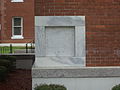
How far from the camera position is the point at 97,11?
23.9ft

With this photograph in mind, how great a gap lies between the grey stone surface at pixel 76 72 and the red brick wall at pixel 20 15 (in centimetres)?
2307

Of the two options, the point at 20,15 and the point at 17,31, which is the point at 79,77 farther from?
the point at 17,31

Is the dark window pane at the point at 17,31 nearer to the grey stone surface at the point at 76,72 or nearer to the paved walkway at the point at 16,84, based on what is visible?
the paved walkway at the point at 16,84

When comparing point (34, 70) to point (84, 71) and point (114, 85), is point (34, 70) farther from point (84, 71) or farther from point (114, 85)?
point (114, 85)

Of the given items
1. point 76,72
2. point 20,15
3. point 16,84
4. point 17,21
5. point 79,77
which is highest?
point 20,15

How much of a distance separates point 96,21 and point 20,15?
77.7ft

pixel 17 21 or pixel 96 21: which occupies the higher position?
pixel 17 21

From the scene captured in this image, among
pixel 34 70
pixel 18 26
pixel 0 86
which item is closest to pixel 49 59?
pixel 34 70

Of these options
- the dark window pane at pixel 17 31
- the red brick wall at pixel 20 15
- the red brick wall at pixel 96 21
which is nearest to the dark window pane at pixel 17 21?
the dark window pane at pixel 17 31

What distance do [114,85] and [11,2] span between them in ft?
81.1

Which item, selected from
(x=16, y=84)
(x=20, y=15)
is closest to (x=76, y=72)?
(x=16, y=84)

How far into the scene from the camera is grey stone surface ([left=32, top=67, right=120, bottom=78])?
23.2ft

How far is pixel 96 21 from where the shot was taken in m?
7.27

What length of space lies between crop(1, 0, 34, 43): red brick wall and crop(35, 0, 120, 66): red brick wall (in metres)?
22.9
